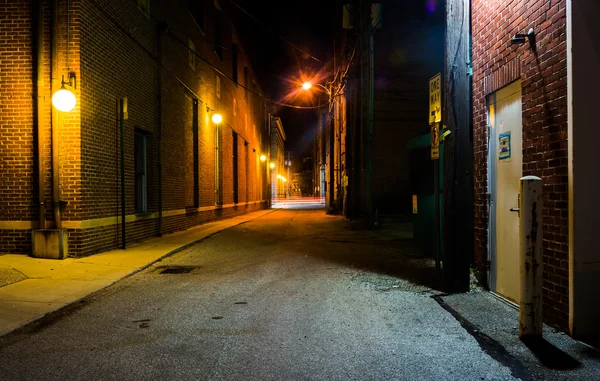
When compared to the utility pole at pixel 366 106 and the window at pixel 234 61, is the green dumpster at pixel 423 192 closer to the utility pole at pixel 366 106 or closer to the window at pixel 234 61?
the utility pole at pixel 366 106

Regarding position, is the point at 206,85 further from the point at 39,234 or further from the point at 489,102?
the point at 489,102

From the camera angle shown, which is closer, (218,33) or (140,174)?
(140,174)

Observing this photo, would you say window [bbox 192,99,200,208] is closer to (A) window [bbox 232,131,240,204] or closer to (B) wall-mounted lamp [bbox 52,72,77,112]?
(A) window [bbox 232,131,240,204]

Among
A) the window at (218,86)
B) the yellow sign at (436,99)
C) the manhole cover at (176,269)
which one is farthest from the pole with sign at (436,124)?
the window at (218,86)

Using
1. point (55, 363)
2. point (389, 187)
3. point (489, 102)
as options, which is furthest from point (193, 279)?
point (389, 187)

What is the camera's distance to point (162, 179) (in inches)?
551

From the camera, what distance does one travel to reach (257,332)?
15.4 feet

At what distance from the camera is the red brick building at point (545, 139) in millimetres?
4336

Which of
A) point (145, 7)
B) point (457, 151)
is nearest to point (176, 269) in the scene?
point (457, 151)

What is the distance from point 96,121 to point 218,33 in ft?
46.8

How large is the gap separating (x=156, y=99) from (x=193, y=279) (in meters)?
7.86

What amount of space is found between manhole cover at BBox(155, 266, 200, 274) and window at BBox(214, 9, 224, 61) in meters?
15.1

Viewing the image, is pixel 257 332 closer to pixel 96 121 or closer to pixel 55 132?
pixel 55 132

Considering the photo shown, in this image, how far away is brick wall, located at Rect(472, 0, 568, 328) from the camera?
453cm
